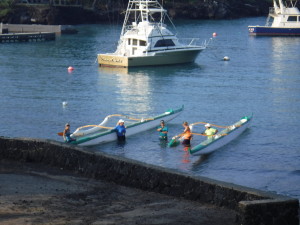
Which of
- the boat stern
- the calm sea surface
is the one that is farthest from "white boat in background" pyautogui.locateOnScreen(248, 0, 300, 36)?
the boat stern

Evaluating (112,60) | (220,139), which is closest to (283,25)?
(112,60)

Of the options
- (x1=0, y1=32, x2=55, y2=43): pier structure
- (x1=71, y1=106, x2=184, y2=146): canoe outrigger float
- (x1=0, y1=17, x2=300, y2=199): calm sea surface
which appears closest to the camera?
(x1=0, y1=17, x2=300, y2=199): calm sea surface

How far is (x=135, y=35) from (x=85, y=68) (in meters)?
6.16

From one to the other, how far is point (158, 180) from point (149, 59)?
46.1 metres

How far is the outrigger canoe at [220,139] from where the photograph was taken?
28.3 m

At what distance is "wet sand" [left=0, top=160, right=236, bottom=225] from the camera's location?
11906 millimetres

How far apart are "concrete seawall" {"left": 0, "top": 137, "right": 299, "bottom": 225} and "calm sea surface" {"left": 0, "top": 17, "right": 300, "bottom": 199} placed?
1081cm

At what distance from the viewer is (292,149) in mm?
30516

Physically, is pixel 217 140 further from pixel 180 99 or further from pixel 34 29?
pixel 34 29

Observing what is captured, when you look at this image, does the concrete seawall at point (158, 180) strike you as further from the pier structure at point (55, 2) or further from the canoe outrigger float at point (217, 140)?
the pier structure at point (55, 2)

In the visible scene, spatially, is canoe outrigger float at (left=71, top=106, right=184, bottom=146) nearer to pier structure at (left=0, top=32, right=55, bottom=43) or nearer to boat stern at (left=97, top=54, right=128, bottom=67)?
boat stern at (left=97, top=54, right=128, bottom=67)

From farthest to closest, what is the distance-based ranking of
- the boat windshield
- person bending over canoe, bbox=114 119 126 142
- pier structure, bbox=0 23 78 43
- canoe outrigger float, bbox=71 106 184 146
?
1. pier structure, bbox=0 23 78 43
2. the boat windshield
3. person bending over canoe, bbox=114 119 126 142
4. canoe outrigger float, bbox=71 106 184 146

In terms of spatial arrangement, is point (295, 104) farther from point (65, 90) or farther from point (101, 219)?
point (101, 219)

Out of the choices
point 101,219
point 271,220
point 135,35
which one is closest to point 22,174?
point 101,219
